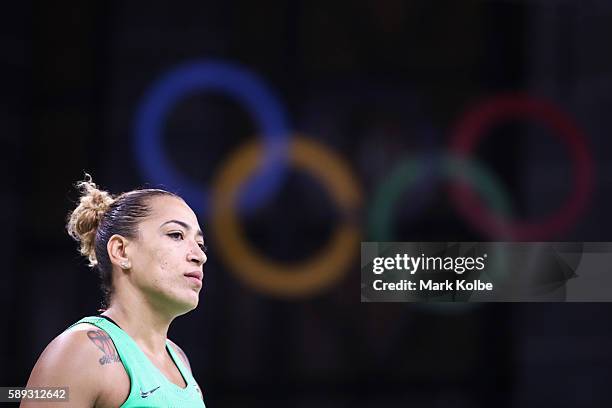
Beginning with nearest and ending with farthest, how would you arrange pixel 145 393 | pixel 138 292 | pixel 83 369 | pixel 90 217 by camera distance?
pixel 83 369, pixel 145 393, pixel 138 292, pixel 90 217

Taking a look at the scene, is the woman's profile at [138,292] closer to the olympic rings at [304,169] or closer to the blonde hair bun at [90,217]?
the blonde hair bun at [90,217]

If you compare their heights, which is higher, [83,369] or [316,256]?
[316,256]

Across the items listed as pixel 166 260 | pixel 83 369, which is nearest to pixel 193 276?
pixel 166 260

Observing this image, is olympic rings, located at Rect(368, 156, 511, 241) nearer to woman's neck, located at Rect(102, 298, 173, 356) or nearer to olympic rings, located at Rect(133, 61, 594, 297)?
olympic rings, located at Rect(133, 61, 594, 297)

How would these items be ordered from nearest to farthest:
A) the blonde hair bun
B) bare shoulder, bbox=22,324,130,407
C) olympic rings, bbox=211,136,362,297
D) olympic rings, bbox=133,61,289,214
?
bare shoulder, bbox=22,324,130,407, the blonde hair bun, olympic rings, bbox=211,136,362,297, olympic rings, bbox=133,61,289,214

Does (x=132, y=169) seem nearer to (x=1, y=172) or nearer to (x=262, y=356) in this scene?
(x=1, y=172)

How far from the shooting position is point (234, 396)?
208 inches

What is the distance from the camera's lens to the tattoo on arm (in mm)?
2167

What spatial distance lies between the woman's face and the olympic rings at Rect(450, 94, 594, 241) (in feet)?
10.2

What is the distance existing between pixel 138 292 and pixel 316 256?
3.07 metres

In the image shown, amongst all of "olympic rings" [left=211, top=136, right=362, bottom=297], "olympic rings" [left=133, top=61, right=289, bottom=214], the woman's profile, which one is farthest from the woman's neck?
"olympic rings" [left=133, top=61, right=289, bottom=214]

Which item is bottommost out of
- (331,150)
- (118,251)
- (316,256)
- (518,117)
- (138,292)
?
(138,292)

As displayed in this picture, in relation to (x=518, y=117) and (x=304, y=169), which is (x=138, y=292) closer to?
(x=304, y=169)

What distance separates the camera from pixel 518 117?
5.48 m
